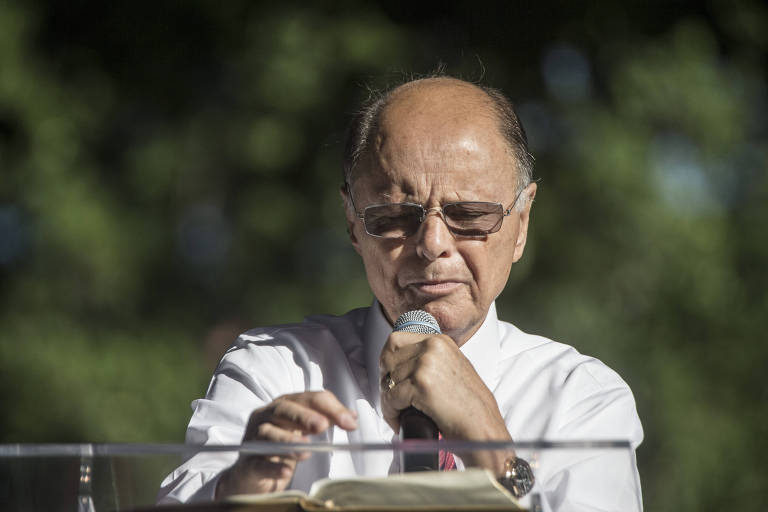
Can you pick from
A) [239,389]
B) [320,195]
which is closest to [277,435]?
[239,389]

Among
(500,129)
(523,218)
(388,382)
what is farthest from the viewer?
(523,218)

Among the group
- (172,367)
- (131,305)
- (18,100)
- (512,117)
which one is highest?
(18,100)

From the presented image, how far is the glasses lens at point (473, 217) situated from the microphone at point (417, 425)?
1.36ft

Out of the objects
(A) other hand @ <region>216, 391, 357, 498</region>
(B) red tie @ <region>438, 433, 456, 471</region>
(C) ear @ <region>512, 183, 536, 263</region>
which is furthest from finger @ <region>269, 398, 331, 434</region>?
(C) ear @ <region>512, 183, 536, 263</region>

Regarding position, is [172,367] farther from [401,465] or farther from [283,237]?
[401,465]

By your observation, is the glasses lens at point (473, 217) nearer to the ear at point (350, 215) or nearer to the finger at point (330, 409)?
the ear at point (350, 215)

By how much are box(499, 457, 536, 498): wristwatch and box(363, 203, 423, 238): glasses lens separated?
1.19 meters

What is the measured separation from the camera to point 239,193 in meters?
6.06

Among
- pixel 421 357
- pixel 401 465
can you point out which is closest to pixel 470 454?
pixel 401 465

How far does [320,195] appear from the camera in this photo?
237 inches

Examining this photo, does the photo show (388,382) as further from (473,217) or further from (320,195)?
(320,195)

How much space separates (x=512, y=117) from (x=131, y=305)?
4.05m

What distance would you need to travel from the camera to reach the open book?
0.87m

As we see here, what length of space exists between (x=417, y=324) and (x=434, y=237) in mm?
410
